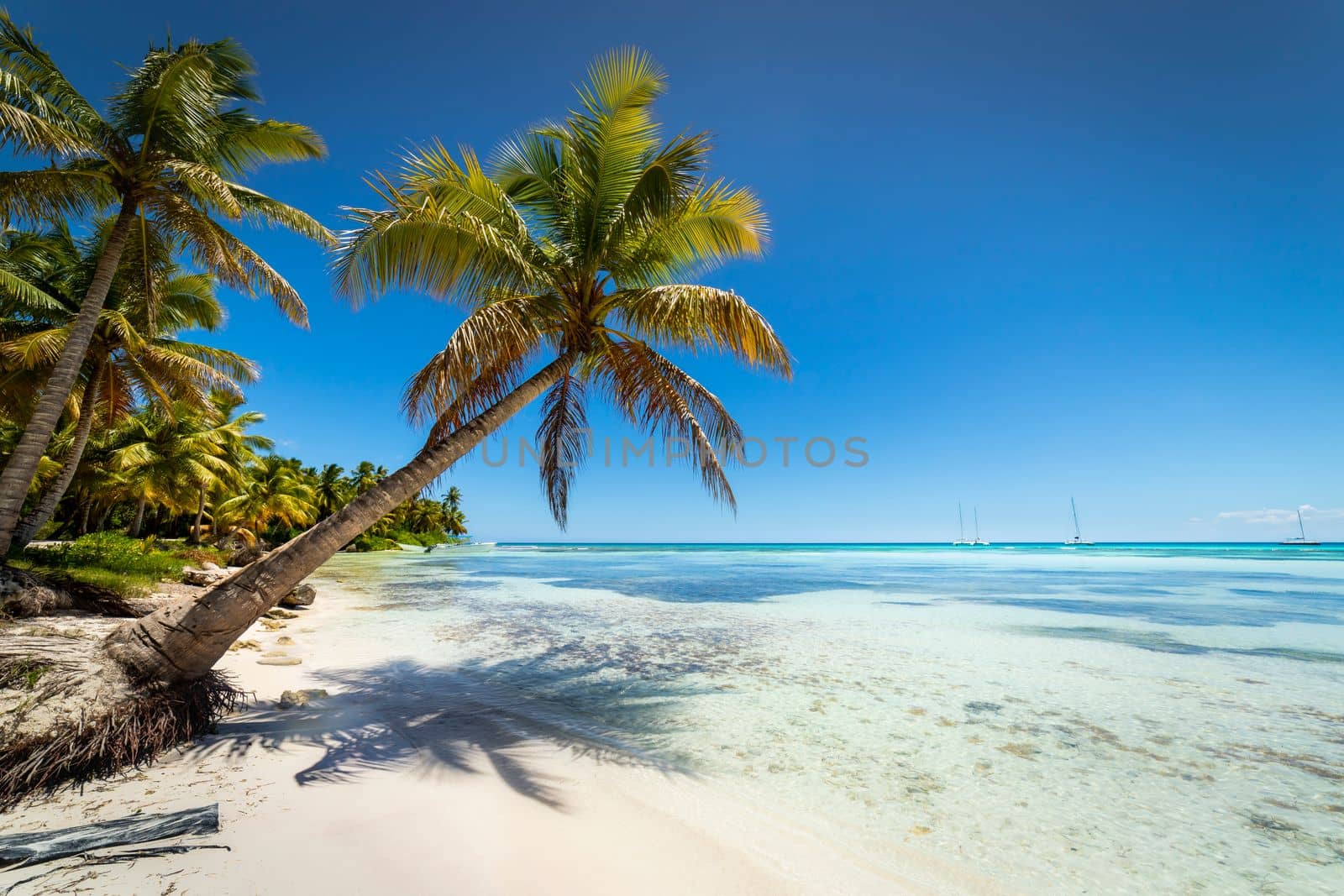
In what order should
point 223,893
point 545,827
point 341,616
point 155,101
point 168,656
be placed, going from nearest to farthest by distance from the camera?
point 223,893 → point 545,827 → point 168,656 → point 155,101 → point 341,616

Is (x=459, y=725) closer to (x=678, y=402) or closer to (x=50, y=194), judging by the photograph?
(x=678, y=402)

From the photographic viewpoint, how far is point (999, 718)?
530 cm

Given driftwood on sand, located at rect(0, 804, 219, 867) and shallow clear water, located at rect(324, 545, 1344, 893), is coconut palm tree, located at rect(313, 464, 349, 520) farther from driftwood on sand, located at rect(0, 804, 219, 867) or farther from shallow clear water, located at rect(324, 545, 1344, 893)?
driftwood on sand, located at rect(0, 804, 219, 867)

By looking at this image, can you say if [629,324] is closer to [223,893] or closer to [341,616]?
[223,893]

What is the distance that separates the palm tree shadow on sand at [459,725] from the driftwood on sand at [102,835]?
0.72m

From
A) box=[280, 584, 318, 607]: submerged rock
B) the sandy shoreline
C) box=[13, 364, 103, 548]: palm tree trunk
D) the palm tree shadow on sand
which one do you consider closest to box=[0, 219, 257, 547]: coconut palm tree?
box=[13, 364, 103, 548]: palm tree trunk

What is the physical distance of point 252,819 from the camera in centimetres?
287

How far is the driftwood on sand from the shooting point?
7.59 ft

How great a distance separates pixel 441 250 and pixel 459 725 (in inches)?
196

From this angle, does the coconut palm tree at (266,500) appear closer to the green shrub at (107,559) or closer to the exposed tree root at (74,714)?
the green shrub at (107,559)

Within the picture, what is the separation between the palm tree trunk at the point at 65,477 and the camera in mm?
9953

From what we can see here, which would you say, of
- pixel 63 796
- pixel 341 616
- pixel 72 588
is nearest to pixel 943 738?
pixel 63 796

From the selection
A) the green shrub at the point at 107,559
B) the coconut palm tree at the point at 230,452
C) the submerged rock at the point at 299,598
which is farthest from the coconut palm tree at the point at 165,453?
the submerged rock at the point at 299,598

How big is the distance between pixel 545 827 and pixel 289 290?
1048 centimetres
